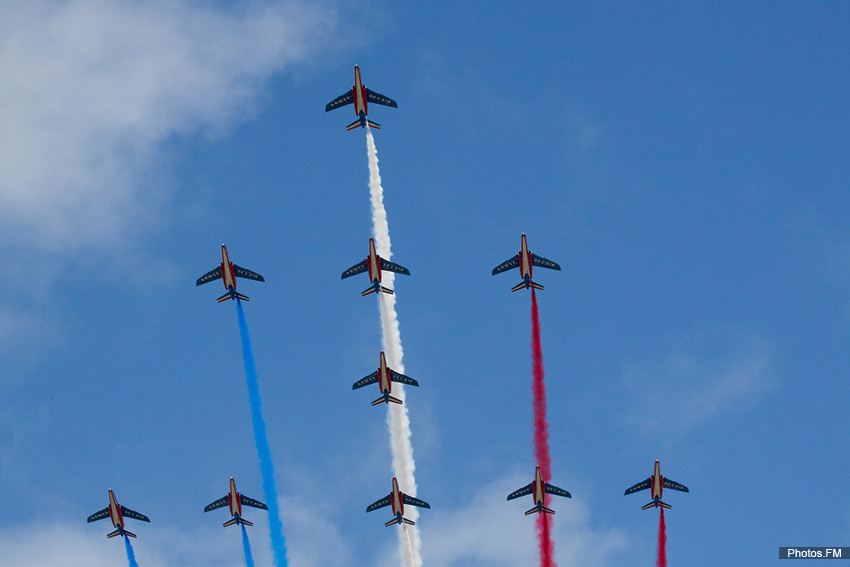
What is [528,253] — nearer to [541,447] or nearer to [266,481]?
[541,447]

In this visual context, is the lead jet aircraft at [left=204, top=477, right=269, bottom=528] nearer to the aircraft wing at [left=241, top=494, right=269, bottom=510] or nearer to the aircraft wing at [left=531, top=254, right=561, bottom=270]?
the aircraft wing at [left=241, top=494, right=269, bottom=510]

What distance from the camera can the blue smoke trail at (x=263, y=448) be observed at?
134000 mm

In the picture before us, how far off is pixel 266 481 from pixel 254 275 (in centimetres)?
2355

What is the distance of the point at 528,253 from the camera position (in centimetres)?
14262

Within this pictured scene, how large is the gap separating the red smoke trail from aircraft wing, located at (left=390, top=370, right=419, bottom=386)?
42.6 ft

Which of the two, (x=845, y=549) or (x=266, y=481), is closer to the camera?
(x=845, y=549)

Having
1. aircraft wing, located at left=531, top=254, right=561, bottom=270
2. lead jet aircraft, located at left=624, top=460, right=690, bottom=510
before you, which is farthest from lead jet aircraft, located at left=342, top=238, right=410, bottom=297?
lead jet aircraft, located at left=624, top=460, right=690, bottom=510

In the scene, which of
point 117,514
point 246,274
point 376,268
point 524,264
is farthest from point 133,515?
point 524,264

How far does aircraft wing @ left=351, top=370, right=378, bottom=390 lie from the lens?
14069cm

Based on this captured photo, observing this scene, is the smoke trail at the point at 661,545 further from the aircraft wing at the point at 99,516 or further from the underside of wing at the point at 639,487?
the aircraft wing at the point at 99,516

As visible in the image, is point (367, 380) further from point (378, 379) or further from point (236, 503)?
point (236, 503)

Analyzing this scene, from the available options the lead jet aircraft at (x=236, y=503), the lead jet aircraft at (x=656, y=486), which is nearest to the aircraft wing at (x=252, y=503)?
the lead jet aircraft at (x=236, y=503)

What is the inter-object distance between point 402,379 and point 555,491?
20.3 m

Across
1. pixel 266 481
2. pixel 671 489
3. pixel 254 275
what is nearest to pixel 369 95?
pixel 254 275
